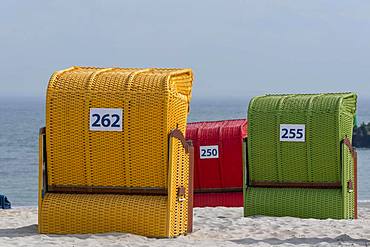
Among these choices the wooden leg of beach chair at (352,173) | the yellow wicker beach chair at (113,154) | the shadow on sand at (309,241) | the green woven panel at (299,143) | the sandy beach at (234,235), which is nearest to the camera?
the sandy beach at (234,235)

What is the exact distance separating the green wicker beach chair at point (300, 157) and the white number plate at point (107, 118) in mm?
3061

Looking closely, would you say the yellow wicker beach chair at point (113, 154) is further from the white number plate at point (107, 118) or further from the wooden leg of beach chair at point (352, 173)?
the wooden leg of beach chair at point (352, 173)

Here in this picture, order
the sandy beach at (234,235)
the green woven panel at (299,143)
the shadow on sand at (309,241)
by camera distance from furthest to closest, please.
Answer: the green woven panel at (299,143) < the shadow on sand at (309,241) < the sandy beach at (234,235)

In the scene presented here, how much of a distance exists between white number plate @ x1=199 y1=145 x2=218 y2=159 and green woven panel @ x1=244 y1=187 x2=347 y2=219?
3113 millimetres

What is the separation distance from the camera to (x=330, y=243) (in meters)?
10.9

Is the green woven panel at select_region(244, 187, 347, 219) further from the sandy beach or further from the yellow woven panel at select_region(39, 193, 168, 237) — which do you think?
the yellow woven panel at select_region(39, 193, 168, 237)

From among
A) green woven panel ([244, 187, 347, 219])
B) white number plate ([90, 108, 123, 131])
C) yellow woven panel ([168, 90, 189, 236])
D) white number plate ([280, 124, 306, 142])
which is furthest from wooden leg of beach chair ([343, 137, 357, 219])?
white number plate ([90, 108, 123, 131])

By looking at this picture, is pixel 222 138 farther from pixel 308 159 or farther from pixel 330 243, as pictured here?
pixel 330 243

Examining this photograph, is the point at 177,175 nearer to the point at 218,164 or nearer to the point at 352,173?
the point at 352,173

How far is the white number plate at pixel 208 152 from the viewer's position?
17078 mm

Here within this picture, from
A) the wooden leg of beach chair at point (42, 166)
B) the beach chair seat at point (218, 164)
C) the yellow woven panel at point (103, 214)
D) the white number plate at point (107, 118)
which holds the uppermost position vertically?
the white number plate at point (107, 118)

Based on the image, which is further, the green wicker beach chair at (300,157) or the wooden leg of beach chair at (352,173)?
the wooden leg of beach chair at (352,173)

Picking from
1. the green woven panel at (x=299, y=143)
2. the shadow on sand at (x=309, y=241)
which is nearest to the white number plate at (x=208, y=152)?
Answer: the green woven panel at (x=299, y=143)

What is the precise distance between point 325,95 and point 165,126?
11.5ft
